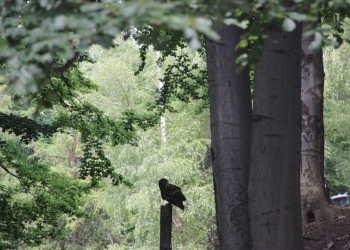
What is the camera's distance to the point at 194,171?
15156mm

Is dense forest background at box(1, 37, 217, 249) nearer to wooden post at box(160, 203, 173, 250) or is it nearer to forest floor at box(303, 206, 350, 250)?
forest floor at box(303, 206, 350, 250)

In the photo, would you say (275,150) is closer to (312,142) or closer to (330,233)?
(330,233)

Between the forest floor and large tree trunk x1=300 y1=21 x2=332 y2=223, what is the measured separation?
23 centimetres

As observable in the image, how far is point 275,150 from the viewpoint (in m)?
3.49

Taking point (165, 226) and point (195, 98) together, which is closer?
point (165, 226)

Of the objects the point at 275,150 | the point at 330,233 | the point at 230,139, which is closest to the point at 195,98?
the point at 330,233

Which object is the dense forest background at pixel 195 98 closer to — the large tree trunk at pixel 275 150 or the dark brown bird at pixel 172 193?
the large tree trunk at pixel 275 150

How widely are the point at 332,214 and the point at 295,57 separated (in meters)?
3.70

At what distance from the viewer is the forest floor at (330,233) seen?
5273 mm

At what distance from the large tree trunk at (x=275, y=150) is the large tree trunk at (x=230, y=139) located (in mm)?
197

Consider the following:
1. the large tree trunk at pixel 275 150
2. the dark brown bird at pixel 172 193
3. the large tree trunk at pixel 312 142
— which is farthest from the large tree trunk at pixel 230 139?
the large tree trunk at pixel 312 142

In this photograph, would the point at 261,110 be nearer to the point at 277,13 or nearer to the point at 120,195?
the point at 277,13

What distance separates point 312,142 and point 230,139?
338 cm

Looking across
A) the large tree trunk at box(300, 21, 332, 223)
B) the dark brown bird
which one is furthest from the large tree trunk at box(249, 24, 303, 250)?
the large tree trunk at box(300, 21, 332, 223)
